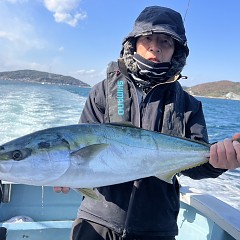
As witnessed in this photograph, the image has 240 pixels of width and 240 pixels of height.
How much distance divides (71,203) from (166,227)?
11.1 ft

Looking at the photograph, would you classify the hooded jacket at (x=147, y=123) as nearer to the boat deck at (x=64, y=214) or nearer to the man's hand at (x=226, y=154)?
the man's hand at (x=226, y=154)

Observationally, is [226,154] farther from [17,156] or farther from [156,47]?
[17,156]

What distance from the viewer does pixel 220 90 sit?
13462 cm

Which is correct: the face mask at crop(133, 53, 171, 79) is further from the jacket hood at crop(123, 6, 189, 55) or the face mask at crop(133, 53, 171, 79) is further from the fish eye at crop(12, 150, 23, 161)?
the fish eye at crop(12, 150, 23, 161)

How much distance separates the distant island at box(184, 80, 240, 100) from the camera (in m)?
134

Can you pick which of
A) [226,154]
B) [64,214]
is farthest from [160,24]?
[64,214]

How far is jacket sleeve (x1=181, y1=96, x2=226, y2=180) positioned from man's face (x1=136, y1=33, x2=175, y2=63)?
0.46m

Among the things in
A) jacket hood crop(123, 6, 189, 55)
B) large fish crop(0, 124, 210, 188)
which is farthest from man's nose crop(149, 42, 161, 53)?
large fish crop(0, 124, 210, 188)

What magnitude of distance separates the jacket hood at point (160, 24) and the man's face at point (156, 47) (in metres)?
0.06

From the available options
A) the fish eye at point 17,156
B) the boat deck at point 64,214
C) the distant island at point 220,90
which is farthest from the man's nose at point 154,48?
the distant island at point 220,90

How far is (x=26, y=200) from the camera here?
5441 mm

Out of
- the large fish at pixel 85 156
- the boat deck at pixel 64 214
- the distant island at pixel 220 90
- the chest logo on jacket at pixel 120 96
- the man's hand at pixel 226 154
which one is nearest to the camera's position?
the large fish at pixel 85 156

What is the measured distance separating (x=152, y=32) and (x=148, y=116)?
71cm

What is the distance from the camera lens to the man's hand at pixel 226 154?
2258 millimetres
